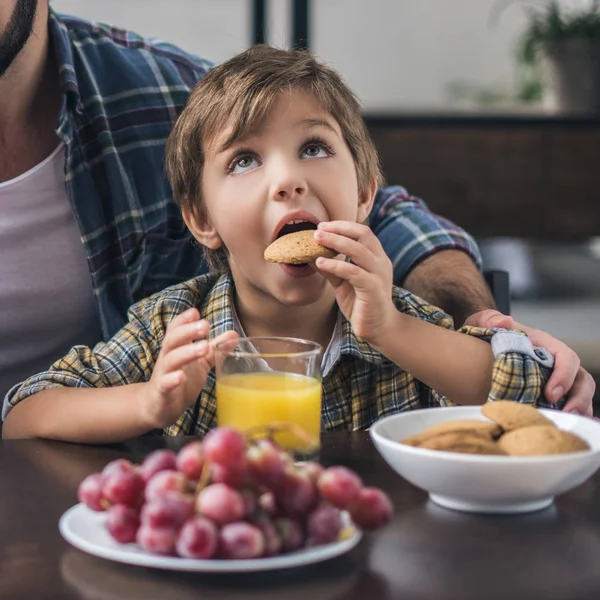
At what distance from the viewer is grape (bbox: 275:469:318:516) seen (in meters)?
0.78

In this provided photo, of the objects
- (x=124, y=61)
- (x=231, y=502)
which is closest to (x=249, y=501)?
(x=231, y=502)

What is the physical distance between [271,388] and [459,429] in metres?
0.23

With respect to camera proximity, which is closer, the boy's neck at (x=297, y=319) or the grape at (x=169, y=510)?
the grape at (x=169, y=510)

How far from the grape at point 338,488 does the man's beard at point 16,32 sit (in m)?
1.27

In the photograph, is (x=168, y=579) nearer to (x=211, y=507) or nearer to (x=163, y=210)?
(x=211, y=507)

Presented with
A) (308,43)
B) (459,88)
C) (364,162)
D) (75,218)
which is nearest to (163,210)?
(75,218)

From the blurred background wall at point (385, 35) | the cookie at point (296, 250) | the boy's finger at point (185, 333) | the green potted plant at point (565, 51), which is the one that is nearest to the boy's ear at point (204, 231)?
the cookie at point (296, 250)

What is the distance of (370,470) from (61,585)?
1.28 ft

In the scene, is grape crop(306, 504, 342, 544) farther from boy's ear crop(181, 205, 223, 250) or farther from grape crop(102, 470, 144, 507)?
boy's ear crop(181, 205, 223, 250)

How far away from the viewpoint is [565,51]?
4434 mm

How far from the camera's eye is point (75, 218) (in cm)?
192

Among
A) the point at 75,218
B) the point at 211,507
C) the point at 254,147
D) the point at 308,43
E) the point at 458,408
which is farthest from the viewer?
the point at 308,43

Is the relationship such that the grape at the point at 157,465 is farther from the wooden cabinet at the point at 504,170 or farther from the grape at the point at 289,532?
the wooden cabinet at the point at 504,170

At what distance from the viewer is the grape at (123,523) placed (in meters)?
0.81
